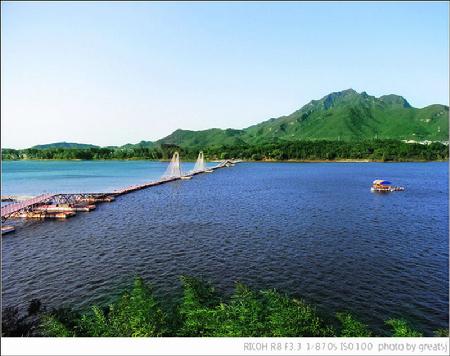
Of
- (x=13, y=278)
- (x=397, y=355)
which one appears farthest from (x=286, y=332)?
(x=13, y=278)

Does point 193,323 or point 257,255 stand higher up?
point 193,323

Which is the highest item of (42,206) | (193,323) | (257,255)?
(193,323)

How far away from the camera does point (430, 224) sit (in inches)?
1550

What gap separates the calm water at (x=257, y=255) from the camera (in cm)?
2130

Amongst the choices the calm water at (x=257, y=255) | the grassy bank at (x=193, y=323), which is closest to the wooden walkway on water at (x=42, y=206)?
the calm water at (x=257, y=255)

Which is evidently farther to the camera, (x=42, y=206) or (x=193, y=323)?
(x=42, y=206)

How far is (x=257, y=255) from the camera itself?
93.1 ft

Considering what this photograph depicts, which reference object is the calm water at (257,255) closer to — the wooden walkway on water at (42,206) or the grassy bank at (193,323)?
the wooden walkway on water at (42,206)

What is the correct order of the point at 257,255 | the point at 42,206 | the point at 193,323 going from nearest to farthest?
the point at 193,323 < the point at 257,255 < the point at 42,206

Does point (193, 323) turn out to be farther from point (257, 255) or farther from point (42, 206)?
point (42, 206)

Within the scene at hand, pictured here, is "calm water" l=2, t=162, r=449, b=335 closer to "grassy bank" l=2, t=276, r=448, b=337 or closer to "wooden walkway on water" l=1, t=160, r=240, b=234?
"wooden walkway on water" l=1, t=160, r=240, b=234

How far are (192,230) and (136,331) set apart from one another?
24.1 metres

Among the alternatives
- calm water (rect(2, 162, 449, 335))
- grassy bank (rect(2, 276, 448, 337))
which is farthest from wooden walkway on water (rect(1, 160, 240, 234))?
grassy bank (rect(2, 276, 448, 337))

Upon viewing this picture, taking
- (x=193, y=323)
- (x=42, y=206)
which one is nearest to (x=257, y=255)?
(x=193, y=323)
